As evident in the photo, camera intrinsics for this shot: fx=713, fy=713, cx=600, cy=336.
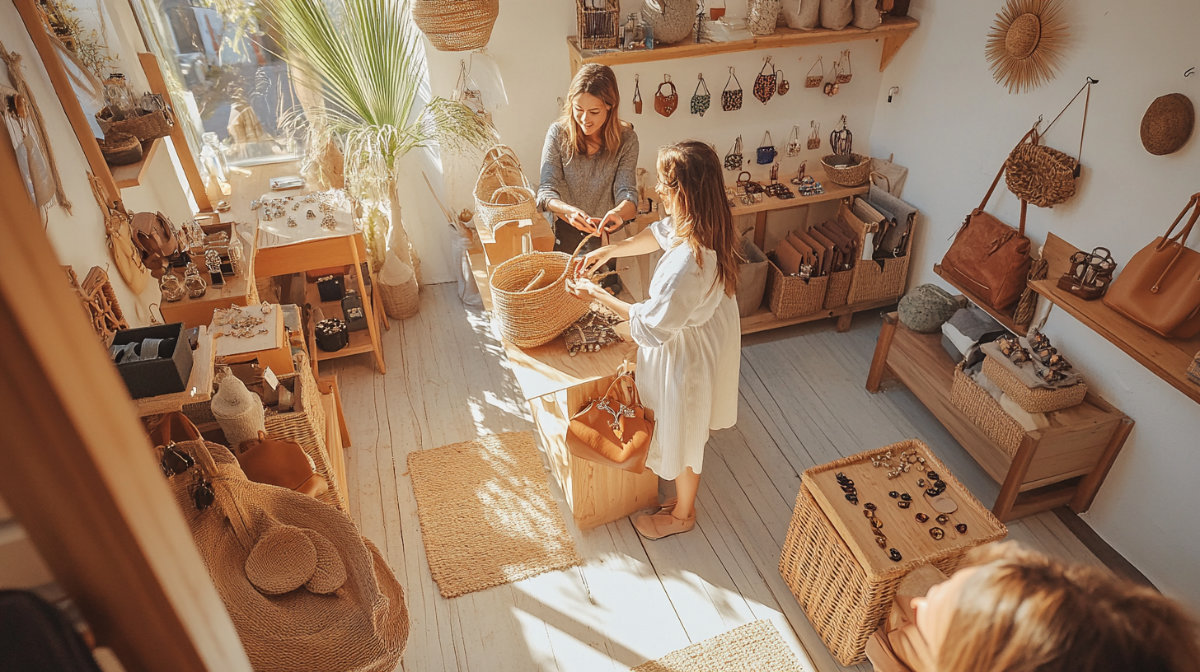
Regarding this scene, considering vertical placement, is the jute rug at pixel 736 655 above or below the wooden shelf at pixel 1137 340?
below

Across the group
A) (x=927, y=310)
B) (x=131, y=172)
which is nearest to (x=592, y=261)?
(x=131, y=172)

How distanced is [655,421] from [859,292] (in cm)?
216

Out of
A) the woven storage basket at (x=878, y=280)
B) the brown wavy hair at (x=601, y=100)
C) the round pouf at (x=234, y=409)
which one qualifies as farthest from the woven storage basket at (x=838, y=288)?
the round pouf at (x=234, y=409)

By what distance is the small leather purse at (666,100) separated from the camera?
3932 mm

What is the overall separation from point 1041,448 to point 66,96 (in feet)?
12.4

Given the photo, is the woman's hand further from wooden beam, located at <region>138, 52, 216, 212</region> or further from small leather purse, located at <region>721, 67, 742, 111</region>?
small leather purse, located at <region>721, 67, 742, 111</region>

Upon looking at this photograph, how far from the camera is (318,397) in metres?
3.09

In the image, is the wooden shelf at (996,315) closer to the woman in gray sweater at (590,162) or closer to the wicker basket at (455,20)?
the woman in gray sweater at (590,162)

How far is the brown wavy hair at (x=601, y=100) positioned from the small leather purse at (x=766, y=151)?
54.8 inches

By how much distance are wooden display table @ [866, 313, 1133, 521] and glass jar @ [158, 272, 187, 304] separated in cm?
331

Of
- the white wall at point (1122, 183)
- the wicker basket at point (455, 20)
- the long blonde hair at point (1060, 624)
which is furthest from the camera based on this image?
the wicker basket at point (455, 20)

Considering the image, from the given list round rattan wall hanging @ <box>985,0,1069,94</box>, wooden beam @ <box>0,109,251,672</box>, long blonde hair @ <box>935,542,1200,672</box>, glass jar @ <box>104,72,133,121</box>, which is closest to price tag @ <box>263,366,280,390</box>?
glass jar @ <box>104,72,133,121</box>

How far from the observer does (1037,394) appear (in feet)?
9.53

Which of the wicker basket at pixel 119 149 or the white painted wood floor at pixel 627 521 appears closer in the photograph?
the wicker basket at pixel 119 149
